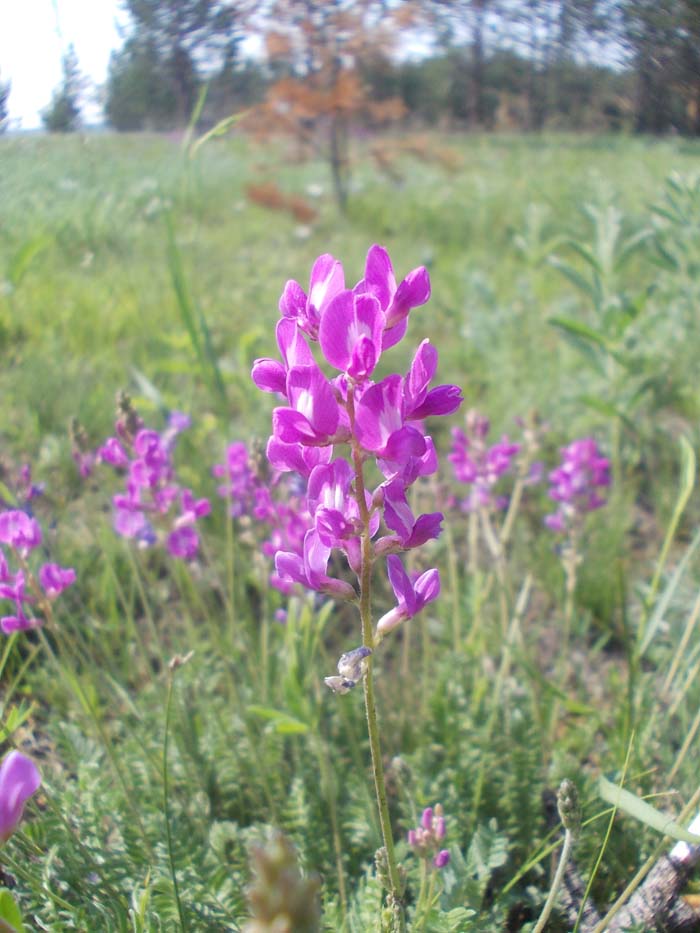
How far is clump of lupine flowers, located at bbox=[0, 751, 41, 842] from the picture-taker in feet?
2.49

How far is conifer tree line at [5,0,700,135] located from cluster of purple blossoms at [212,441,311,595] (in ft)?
2.97

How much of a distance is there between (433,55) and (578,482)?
1882 millimetres

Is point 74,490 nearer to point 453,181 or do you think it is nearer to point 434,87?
point 434,87

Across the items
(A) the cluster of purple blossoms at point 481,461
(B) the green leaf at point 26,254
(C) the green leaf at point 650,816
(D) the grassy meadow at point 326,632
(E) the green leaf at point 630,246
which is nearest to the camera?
(C) the green leaf at point 650,816

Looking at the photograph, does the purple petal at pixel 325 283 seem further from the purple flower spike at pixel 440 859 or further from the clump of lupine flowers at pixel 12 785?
the purple flower spike at pixel 440 859

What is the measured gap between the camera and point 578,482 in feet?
6.91

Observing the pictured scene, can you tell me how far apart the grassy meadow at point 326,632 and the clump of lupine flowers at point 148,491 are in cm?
7

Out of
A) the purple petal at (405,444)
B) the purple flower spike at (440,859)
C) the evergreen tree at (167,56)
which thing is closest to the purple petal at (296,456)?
the purple petal at (405,444)

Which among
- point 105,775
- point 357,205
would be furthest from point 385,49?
point 357,205

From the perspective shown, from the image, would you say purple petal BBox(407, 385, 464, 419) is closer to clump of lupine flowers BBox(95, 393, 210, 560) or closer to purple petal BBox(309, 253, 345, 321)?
purple petal BBox(309, 253, 345, 321)

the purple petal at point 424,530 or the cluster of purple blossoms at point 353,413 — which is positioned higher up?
the cluster of purple blossoms at point 353,413

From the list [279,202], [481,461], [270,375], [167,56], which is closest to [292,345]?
[270,375]

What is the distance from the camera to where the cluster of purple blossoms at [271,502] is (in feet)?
5.76

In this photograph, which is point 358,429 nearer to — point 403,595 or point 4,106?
point 403,595
